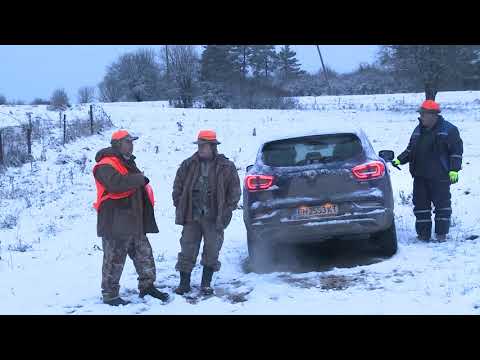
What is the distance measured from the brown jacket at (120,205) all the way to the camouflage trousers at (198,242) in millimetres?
487

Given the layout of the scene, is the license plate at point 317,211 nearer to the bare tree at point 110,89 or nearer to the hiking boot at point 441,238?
the hiking boot at point 441,238

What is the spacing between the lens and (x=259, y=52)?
188 feet

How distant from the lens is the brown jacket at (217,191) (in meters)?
6.11

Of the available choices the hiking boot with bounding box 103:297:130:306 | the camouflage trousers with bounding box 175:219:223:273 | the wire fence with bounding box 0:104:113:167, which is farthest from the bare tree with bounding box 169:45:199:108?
the hiking boot with bounding box 103:297:130:306

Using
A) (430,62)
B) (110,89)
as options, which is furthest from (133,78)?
(430,62)

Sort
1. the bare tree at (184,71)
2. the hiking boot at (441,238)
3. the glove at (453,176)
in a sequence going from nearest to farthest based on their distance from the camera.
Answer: the glove at (453,176)
the hiking boot at (441,238)
the bare tree at (184,71)

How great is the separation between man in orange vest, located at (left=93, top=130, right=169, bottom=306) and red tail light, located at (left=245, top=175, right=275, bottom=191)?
1273 millimetres

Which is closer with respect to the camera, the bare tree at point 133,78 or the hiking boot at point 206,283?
the hiking boot at point 206,283

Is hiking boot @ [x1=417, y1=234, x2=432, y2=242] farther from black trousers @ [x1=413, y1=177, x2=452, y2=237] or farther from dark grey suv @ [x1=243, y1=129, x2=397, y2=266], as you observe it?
dark grey suv @ [x1=243, y1=129, x2=397, y2=266]

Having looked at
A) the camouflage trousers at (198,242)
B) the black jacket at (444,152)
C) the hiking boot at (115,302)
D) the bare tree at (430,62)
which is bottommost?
the hiking boot at (115,302)

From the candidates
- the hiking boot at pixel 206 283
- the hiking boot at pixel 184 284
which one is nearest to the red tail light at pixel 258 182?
the hiking boot at pixel 206 283

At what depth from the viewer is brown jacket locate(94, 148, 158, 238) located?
5.64 m

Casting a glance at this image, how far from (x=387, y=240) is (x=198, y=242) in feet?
7.67
